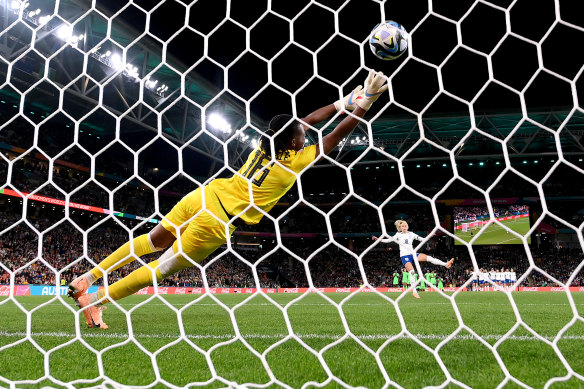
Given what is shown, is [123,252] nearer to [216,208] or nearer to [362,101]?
[216,208]

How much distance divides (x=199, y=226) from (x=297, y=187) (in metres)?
8.44

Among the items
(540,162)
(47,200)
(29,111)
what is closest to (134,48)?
(47,200)

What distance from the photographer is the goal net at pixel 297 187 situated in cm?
193

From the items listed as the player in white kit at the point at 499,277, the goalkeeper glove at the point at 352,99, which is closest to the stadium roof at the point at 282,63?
the goalkeeper glove at the point at 352,99

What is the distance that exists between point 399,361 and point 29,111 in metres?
20.9

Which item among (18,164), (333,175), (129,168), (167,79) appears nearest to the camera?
(167,79)

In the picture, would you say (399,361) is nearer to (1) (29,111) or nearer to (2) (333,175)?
(1) (29,111)

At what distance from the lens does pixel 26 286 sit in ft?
45.9

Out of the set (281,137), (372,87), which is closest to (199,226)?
(281,137)

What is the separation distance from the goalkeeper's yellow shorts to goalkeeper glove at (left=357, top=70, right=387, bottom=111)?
1.11 metres

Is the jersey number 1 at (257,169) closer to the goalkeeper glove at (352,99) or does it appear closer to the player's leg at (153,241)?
the player's leg at (153,241)

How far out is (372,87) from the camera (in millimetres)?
2342

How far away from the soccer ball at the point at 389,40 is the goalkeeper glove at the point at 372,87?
87 cm

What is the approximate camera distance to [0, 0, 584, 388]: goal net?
193 cm
